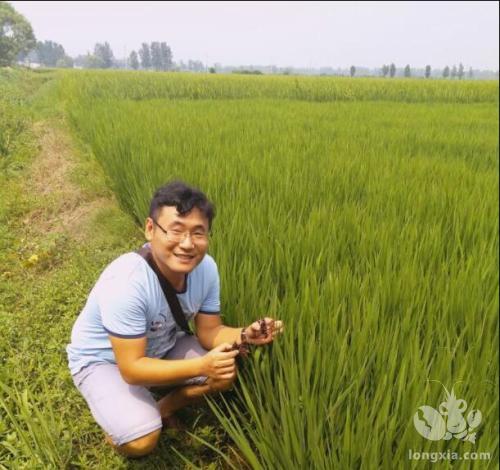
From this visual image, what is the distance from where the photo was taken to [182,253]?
135 cm

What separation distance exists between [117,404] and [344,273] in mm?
914

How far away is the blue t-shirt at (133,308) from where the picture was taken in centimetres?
134

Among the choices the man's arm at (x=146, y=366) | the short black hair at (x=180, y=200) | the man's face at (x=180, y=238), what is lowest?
the man's arm at (x=146, y=366)

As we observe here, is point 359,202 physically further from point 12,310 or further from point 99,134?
point 99,134

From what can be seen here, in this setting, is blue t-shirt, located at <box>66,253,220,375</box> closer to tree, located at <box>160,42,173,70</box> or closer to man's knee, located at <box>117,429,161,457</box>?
man's knee, located at <box>117,429,161,457</box>

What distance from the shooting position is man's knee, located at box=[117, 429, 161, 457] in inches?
55.0

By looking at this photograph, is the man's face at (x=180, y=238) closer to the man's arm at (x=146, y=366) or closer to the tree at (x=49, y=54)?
the man's arm at (x=146, y=366)

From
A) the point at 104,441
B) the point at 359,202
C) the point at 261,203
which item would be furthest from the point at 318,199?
the point at 104,441


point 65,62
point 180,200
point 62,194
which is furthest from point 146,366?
point 65,62

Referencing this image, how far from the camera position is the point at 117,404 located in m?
1.43

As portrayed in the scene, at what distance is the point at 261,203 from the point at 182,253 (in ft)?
3.41

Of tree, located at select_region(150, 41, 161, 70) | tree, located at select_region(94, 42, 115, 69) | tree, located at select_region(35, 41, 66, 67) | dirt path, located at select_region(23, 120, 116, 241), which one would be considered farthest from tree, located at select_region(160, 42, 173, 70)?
dirt path, located at select_region(23, 120, 116, 241)

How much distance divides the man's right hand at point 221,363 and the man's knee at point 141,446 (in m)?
0.34

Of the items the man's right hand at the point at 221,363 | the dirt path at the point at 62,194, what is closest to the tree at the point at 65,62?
the dirt path at the point at 62,194
